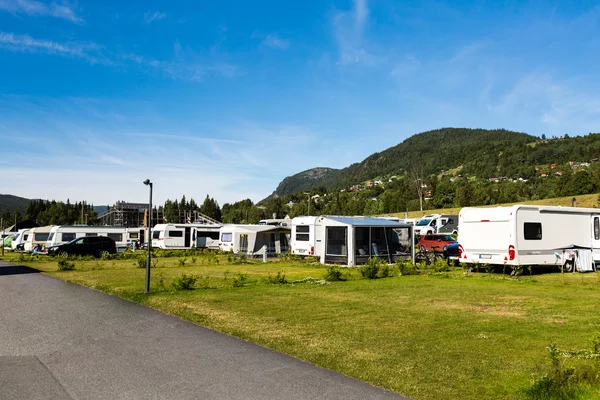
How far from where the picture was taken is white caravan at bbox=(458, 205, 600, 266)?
1772 centimetres

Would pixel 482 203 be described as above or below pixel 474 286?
above

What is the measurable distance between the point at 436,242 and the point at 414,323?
19730 mm

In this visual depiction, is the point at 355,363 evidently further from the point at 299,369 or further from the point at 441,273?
the point at 441,273

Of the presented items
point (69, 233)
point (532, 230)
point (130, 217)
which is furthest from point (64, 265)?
point (130, 217)

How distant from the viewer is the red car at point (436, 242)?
27.3 meters

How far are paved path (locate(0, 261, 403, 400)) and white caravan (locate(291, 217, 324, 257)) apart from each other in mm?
16227

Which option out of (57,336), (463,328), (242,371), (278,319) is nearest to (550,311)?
(463,328)

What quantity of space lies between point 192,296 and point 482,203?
86.6 m

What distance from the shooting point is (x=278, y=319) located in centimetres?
936

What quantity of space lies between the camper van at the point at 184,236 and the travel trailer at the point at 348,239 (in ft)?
52.4

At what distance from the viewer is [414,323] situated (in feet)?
29.1

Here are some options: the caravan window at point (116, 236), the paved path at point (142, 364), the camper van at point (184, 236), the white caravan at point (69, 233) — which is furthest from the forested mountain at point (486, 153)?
the paved path at point (142, 364)

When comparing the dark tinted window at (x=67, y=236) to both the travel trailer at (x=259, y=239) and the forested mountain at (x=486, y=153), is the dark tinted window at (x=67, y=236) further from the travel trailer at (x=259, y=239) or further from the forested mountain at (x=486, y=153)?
the forested mountain at (x=486, y=153)

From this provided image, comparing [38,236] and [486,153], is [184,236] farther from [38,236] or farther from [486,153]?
[486,153]
